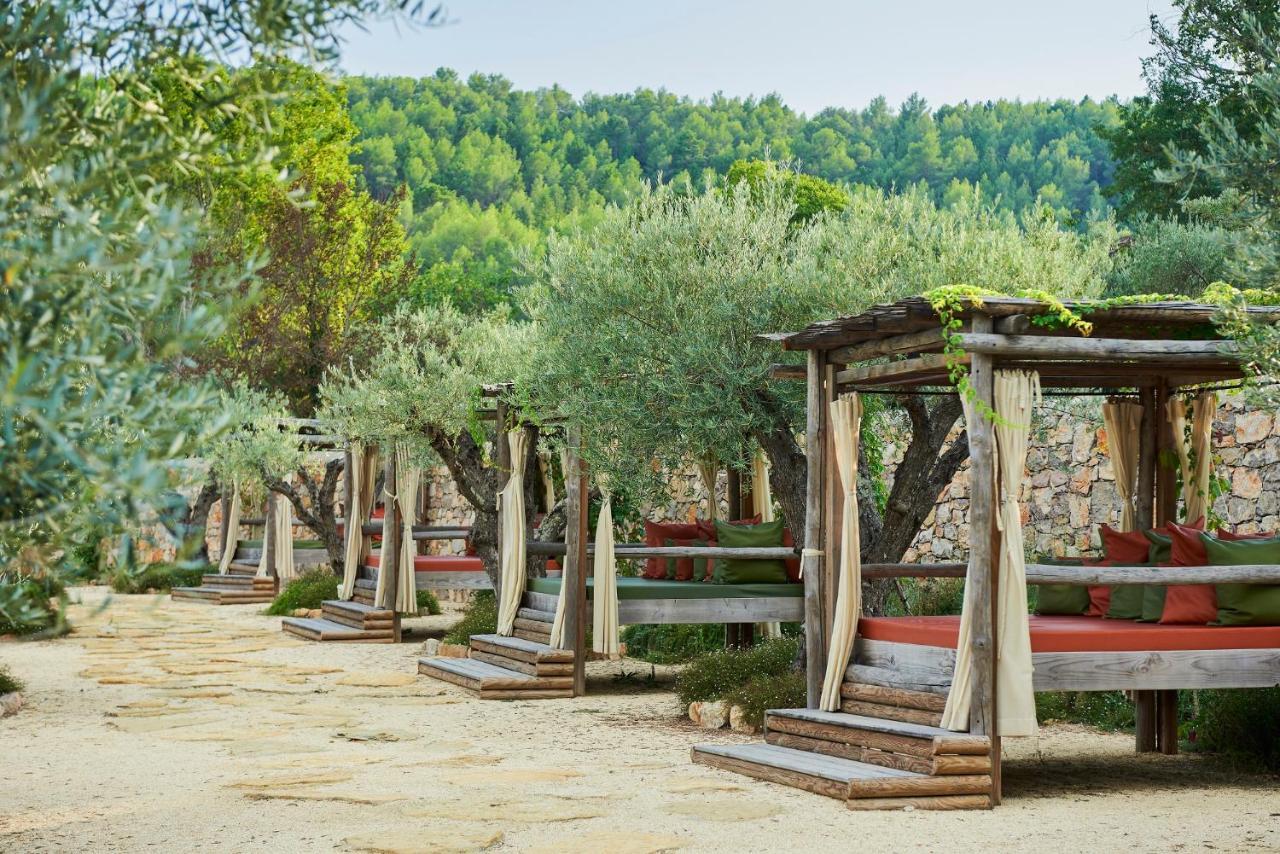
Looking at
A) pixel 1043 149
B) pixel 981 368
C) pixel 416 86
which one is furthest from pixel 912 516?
pixel 416 86

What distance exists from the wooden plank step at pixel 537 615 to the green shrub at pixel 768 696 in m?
2.55

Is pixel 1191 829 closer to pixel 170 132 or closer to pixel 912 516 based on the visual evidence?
pixel 912 516

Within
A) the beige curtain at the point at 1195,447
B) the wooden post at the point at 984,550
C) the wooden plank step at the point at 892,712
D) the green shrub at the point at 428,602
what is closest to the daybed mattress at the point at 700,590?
the wooden plank step at the point at 892,712

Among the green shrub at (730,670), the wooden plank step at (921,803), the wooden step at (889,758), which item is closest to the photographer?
the wooden plank step at (921,803)

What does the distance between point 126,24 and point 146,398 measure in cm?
120

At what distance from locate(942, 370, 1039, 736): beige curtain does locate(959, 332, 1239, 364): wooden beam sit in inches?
6.6

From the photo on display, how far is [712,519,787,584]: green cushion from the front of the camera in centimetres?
1196

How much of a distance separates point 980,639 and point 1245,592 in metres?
1.68

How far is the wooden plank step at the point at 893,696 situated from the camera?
7.38m

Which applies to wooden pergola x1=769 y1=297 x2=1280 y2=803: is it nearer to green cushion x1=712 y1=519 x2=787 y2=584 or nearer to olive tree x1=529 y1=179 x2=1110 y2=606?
olive tree x1=529 y1=179 x2=1110 y2=606

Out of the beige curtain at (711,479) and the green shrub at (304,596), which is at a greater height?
the beige curtain at (711,479)

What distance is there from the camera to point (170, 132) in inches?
144

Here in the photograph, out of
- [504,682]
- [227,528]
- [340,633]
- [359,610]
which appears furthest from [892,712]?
[227,528]

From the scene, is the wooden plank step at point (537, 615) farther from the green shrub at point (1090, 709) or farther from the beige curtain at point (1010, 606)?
the beige curtain at point (1010, 606)
